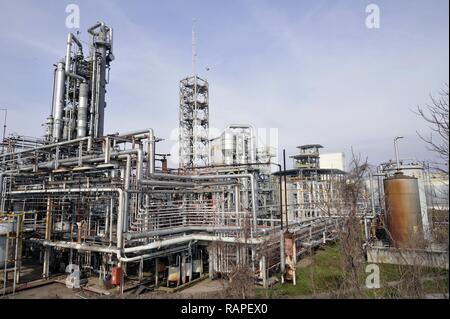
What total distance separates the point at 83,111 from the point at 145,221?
32.7ft

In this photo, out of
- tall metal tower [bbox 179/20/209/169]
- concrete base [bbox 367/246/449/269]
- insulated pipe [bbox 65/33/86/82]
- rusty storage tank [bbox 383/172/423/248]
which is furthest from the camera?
tall metal tower [bbox 179/20/209/169]

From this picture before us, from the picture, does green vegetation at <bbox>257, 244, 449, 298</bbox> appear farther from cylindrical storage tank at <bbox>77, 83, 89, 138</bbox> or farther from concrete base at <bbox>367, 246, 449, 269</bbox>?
cylindrical storage tank at <bbox>77, 83, 89, 138</bbox>

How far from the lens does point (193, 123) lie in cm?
2972

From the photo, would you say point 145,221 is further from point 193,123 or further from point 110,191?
point 193,123

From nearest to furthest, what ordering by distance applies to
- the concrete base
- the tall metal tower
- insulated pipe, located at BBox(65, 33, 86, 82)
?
the concrete base
insulated pipe, located at BBox(65, 33, 86, 82)
the tall metal tower

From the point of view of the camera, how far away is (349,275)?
636 centimetres

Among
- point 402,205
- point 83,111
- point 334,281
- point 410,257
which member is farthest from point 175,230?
point 83,111

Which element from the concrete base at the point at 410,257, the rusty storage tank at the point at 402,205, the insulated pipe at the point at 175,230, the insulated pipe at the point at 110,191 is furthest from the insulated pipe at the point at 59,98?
the rusty storage tank at the point at 402,205

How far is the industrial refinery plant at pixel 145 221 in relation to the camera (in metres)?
9.23

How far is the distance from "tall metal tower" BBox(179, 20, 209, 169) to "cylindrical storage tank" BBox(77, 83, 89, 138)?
1343 centimetres

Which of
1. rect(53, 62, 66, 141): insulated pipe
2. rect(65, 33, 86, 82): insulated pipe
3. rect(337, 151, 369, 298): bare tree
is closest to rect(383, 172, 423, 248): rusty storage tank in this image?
rect(337, 151, 369, 298): bare tree

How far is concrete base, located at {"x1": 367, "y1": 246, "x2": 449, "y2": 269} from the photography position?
16.4 feet
